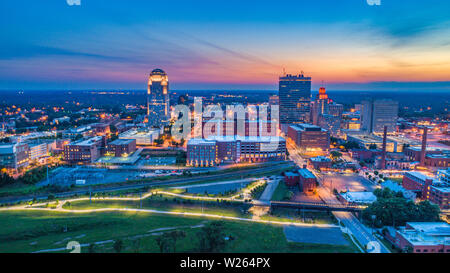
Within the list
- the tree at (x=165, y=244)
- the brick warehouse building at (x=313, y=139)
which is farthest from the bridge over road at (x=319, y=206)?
the brick warehouse building at (x=313, y=139)

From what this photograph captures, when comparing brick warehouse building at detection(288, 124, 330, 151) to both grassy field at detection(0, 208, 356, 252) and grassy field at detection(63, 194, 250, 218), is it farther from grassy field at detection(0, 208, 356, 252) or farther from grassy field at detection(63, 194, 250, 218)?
grassy field at detection(0, 208, 356, 252)

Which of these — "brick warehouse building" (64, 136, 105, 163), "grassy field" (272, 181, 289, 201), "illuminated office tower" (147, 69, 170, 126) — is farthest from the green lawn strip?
"illuminated office tower" (147, 69, 170, 126)

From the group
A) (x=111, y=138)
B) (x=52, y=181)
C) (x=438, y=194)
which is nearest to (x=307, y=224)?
(x=438, y=194)

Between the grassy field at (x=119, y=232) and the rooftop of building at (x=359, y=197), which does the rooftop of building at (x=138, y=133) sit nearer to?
the grassy field at (x=119, y=232)

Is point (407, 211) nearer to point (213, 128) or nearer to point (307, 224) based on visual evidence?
point (307, 224)

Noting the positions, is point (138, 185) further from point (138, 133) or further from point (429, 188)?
point (429, 188)

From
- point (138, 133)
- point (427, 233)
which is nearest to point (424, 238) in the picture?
point (427, 233)
